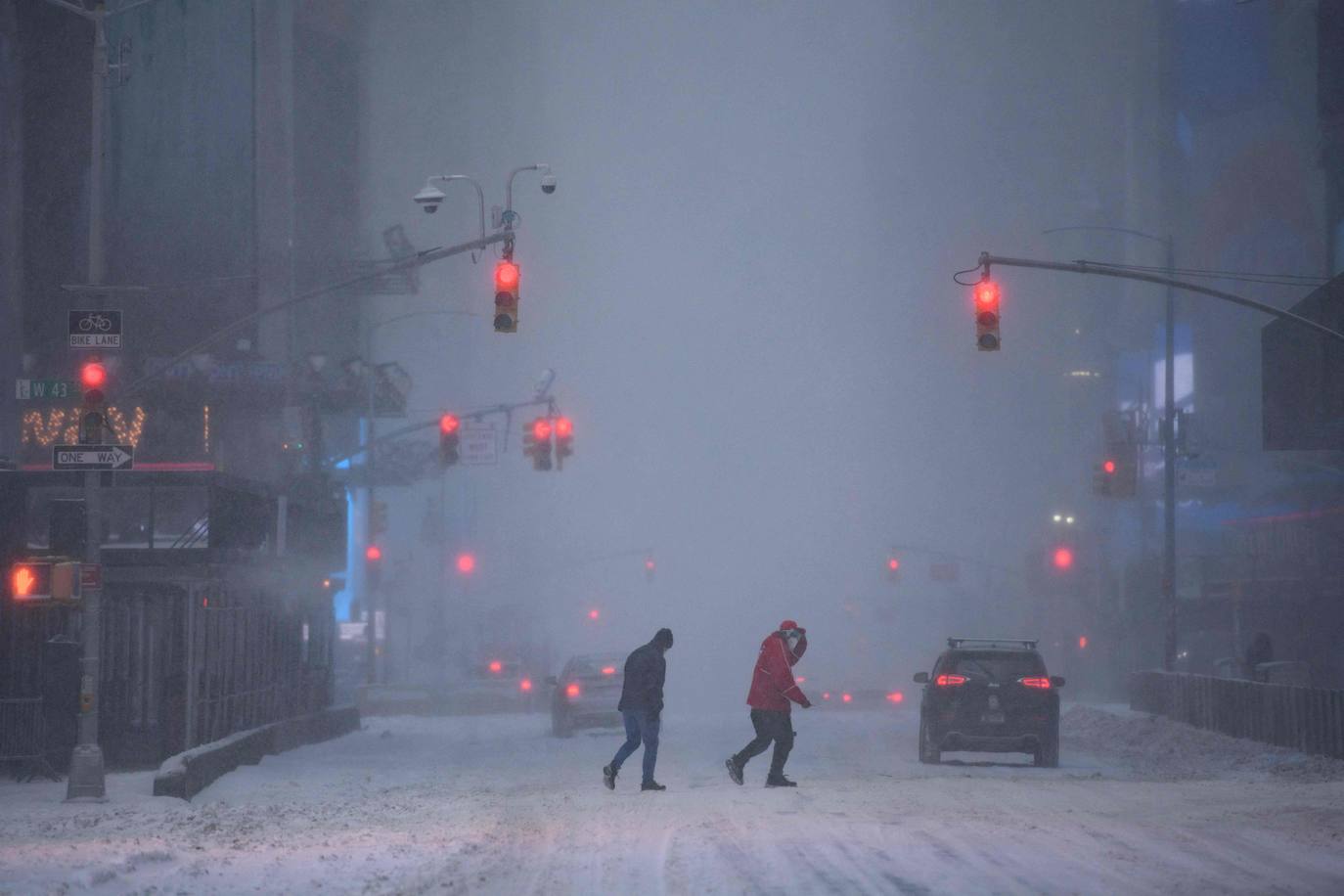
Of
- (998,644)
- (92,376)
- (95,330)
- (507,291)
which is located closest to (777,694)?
(998,644)

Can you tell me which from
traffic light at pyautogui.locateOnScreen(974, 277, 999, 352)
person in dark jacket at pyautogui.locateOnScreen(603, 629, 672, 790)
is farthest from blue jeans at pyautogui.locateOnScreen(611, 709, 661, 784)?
traffic light at pyautogui.locateOnScreen(974, 277, 999, 352)

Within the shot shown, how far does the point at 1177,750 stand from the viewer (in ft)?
88.2

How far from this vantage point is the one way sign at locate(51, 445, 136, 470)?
66.7 ft

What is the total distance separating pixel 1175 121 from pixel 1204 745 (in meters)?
90.2

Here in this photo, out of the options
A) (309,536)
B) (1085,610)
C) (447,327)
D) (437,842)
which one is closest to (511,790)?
(437,842)

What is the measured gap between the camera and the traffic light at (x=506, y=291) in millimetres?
22859

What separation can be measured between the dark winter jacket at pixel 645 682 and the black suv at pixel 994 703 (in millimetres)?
5151

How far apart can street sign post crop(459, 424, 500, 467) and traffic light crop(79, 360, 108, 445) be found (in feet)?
83.7

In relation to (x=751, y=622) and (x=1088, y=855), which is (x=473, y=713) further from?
(x=751, y=622)

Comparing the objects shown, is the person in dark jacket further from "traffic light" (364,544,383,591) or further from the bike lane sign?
"traffic light" (364,544,383,591)

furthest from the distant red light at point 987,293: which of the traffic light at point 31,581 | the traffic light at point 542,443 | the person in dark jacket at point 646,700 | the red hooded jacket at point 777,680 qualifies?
the traffic light at point 542,443

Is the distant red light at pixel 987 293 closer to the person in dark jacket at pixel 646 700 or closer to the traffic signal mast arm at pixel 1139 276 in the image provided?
the traffic signal mast arm at pixel 1139 276

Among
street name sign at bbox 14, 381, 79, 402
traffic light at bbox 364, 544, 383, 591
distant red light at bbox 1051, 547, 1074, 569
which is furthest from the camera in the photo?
traffic light at bbox 364, 544, 383, 591

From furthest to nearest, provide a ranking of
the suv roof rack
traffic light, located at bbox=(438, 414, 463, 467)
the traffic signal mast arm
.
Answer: traffic light, located at bbox=(438, 414, 463, 467)
the traffic signal mast arm
the suv roof rack
